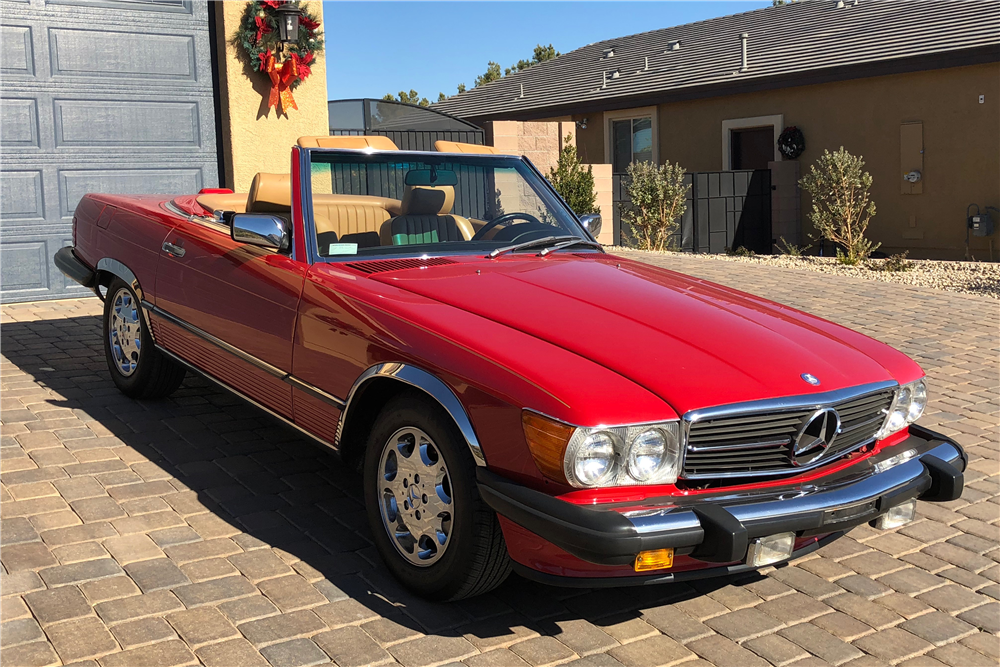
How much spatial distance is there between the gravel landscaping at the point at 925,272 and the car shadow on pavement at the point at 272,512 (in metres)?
8.74

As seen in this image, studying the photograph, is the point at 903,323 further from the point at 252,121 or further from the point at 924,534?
the point at 252,121

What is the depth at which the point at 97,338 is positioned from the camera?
26.1 feet

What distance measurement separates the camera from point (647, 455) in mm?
2951

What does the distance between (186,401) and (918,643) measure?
4443 millimetres

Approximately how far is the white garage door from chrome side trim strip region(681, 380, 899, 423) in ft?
28.1

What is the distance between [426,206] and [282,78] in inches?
267

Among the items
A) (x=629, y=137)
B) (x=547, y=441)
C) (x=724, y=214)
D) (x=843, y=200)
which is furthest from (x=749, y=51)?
(x=547, y=441)

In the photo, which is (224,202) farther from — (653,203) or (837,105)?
(837,105)

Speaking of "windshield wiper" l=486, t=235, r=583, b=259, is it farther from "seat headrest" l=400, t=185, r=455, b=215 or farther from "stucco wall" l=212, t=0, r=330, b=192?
"stucco wall" l=212, t=0, r=330, b=192

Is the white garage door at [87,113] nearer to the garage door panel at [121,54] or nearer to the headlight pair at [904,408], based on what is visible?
the garage door panel at [121,54]

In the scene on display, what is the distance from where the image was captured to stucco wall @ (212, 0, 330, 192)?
10250 millimetres

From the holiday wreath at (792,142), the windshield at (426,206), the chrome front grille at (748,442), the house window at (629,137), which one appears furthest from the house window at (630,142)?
Answer: the chrome front grille at (748,442)

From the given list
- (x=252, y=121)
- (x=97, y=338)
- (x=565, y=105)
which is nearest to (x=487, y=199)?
(x=97, y=338)

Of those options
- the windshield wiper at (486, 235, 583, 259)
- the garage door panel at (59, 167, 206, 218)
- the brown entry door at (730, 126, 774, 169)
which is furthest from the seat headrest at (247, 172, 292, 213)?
the brown entry door at (730, 126, 774, 169)
